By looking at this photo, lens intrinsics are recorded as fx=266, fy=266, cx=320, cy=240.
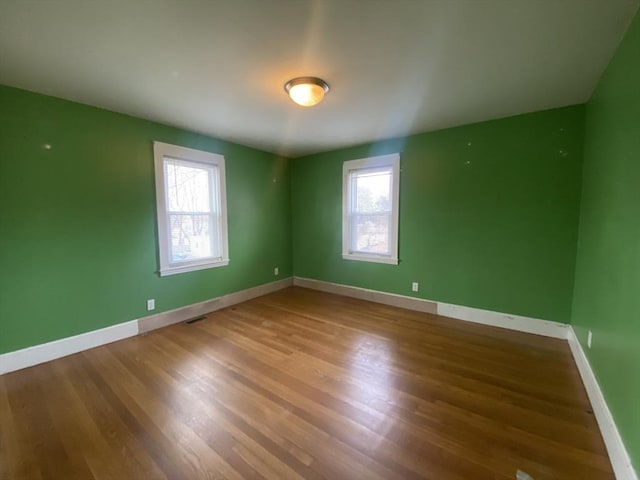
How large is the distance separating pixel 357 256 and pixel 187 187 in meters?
2.64

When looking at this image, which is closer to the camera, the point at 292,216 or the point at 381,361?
the point at 381,361

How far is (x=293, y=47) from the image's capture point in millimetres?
1746

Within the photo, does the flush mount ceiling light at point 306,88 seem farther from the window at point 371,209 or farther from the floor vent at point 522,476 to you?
the floor vent at point 522,476

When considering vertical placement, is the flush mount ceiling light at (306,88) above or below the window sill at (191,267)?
above

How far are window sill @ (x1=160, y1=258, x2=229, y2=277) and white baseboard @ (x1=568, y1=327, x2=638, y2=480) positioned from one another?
3912mm

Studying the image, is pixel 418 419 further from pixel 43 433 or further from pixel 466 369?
pixel 43 433

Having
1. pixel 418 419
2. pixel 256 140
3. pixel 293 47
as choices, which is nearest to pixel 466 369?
pixel 418 419

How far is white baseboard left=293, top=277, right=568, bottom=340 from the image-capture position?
2871mm

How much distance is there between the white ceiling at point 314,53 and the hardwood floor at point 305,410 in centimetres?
240

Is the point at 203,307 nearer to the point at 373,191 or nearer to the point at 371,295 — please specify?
the point at 371,295

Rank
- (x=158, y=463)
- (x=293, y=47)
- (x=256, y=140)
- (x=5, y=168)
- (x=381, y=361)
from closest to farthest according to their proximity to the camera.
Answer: (x=158, y=463)
(x=293, y=47)
(x=5, y=168)
(x=381, y=361)
(x=256, y=140)

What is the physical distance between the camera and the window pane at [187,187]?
330 cm

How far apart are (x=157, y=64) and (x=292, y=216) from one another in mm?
3286

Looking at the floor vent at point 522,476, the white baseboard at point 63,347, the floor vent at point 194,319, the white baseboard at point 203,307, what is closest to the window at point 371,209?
the white baseboard at point 203,307
